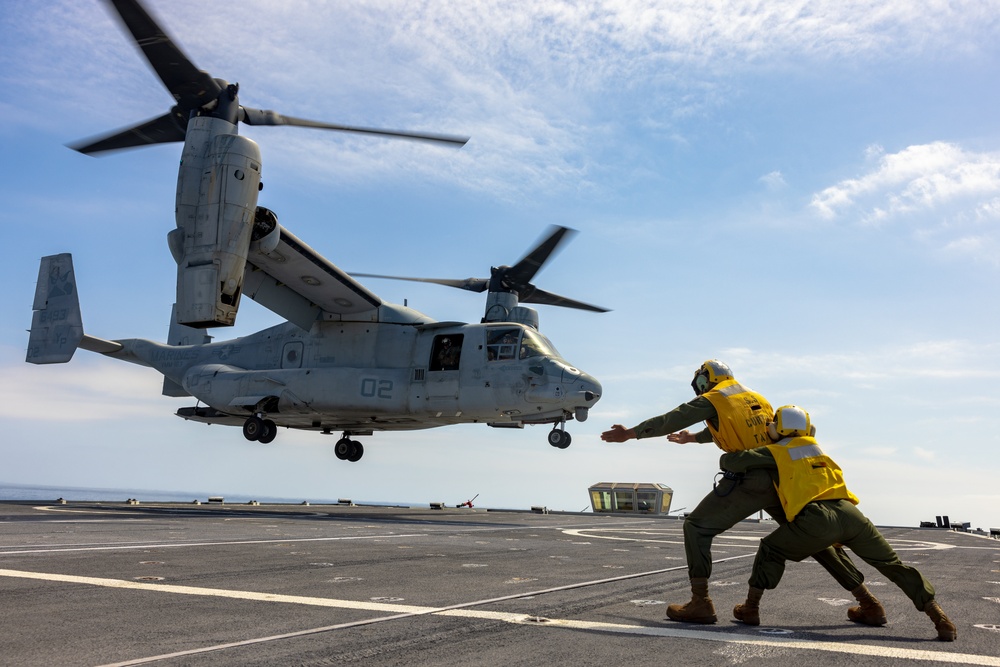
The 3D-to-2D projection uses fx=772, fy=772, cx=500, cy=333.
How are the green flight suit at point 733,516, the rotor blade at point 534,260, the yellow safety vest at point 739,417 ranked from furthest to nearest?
the rotor blade at point 534,260
the yellow safety vest at point 739,417
the green flight suit at point 733,516

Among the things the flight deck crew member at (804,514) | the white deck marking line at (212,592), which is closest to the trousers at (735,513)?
the flight deck crew member at (804,514)

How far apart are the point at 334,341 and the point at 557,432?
8209 mm

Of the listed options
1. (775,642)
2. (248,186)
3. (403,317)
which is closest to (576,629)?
(775,642)

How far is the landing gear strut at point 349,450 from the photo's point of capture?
98.3ft

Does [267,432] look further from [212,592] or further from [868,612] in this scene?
[868,612]

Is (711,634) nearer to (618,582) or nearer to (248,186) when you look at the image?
(618,582)

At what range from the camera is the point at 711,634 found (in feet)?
16.5

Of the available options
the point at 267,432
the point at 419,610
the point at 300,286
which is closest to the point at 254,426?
the point at 267,432

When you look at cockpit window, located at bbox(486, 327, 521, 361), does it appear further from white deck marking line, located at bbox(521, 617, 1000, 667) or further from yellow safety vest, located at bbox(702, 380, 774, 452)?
white deck marking line, located at bbox(521, 617, 1000, 667)

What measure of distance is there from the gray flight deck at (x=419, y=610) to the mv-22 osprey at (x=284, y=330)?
35.5ft

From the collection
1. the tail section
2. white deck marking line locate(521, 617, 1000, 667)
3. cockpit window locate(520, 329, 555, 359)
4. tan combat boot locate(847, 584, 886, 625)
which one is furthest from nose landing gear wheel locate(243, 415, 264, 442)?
tan combat boot locate(847, 584, 886, 625)

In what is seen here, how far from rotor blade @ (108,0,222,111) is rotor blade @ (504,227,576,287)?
40.6 feet

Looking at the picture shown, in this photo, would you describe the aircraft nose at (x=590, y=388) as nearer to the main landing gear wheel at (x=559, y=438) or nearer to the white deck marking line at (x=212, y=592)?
the main landing gear wheel at (x=559, y=438)

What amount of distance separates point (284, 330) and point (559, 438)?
10757mm
